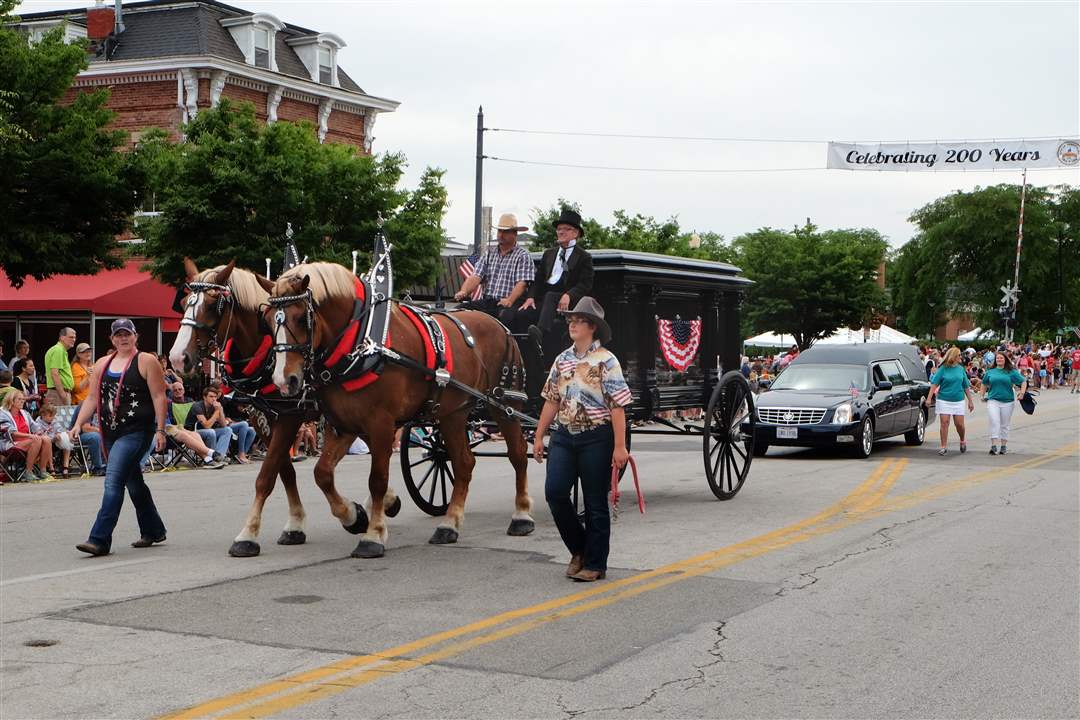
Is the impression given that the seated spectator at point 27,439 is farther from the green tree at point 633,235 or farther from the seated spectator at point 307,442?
the green tree at point 633,235

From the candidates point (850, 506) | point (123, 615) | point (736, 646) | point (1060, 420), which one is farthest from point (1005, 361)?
point (123, 615)

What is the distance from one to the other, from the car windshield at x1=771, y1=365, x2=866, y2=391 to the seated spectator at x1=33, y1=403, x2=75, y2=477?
1084 cm

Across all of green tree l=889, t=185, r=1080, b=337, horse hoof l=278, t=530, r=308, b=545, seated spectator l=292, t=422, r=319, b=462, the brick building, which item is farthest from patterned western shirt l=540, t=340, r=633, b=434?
green tree l=889, t=185, r=1080, b=337

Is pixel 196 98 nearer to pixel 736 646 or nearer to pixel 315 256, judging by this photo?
pixel 315 256

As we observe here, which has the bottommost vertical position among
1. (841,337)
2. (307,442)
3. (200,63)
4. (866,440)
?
(307,442)

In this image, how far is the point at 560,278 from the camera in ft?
37.2

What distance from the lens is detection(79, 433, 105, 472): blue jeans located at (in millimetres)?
16641

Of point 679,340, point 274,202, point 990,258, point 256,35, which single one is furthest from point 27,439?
point 990,258

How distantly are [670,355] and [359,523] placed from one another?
406cm

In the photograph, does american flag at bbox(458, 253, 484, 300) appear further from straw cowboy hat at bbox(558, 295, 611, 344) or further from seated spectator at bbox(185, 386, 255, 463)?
seated spectator at bbox(185, 386, 255, 463)

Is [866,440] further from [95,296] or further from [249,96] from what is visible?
[249,96]

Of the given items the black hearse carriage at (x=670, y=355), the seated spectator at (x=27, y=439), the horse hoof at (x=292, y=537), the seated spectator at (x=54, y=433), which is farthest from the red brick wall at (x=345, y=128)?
the horse hoof at (x=292, y=537)

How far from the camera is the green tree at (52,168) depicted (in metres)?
21.5

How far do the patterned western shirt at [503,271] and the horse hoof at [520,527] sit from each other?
218 centimetres
